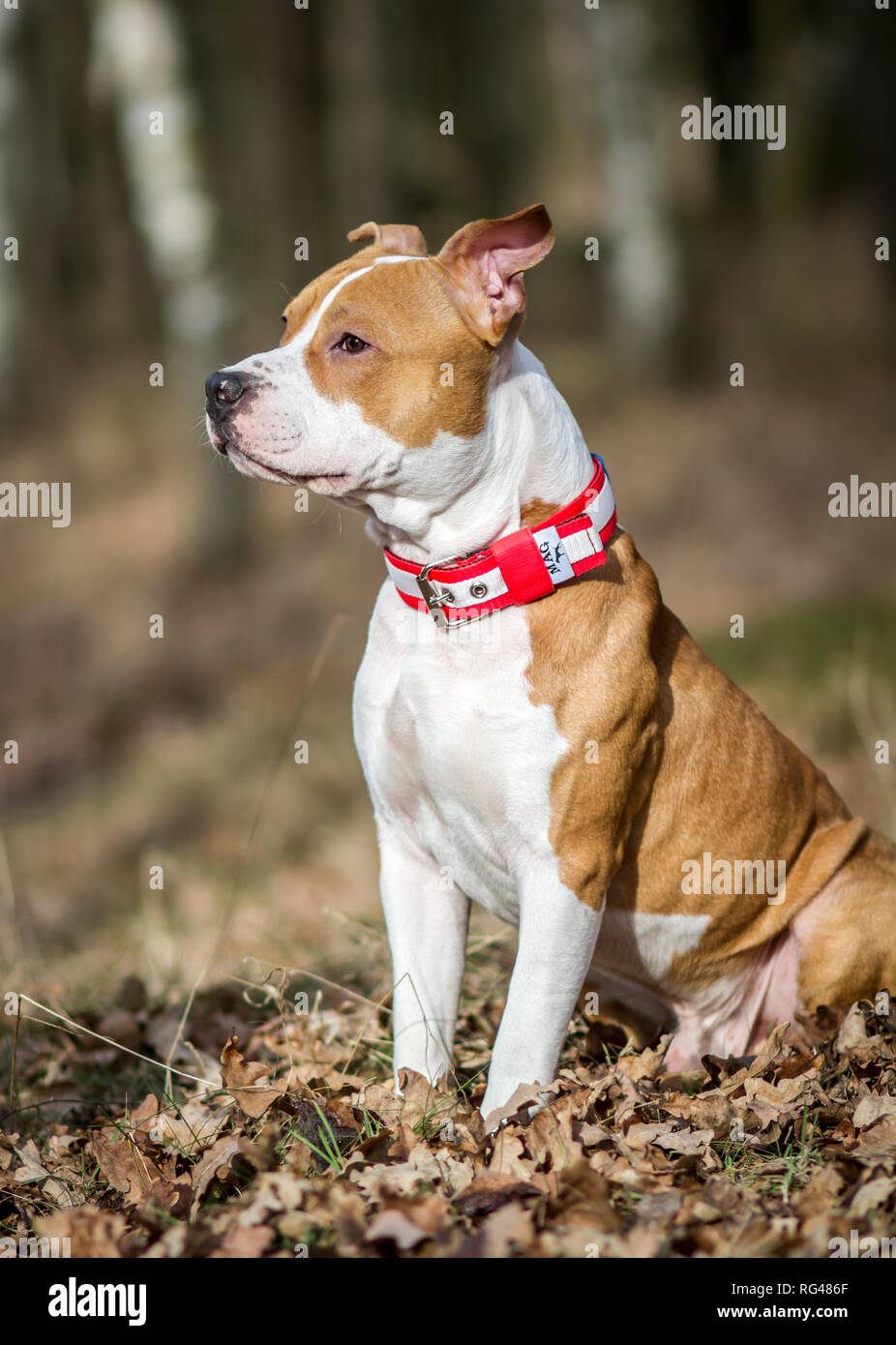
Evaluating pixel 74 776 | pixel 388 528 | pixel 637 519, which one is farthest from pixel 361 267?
pixel 637 519

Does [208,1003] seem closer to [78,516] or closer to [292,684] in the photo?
[292,684]

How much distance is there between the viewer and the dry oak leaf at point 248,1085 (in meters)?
3.30

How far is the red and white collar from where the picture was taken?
3.13m

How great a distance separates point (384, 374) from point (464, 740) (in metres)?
0.90

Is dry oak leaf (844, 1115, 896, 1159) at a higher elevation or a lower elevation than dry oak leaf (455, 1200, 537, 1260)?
higher

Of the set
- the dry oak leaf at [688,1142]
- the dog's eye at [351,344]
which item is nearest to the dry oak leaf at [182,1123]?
the dry oak leaf at [688,1142]

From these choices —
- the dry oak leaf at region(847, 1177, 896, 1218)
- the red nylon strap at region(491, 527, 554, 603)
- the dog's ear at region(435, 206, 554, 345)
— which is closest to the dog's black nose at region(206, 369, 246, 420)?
the dog's ear at region(435, 206, 554, 345)

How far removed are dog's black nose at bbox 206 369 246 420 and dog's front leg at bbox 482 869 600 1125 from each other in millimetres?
1343

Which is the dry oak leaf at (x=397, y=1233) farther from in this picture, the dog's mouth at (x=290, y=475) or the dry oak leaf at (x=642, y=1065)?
the dog's mouth at (x=290, y=475)

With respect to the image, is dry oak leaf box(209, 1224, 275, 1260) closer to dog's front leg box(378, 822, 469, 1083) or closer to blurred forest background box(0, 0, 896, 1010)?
dog's front leg box(378, 822, 469, 1083)

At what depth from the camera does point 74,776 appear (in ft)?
30.0

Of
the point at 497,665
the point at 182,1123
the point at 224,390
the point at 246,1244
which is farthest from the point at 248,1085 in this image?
the point at 224,390

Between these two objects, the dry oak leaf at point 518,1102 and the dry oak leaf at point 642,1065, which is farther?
the dry oak leaf at point 642,1065
